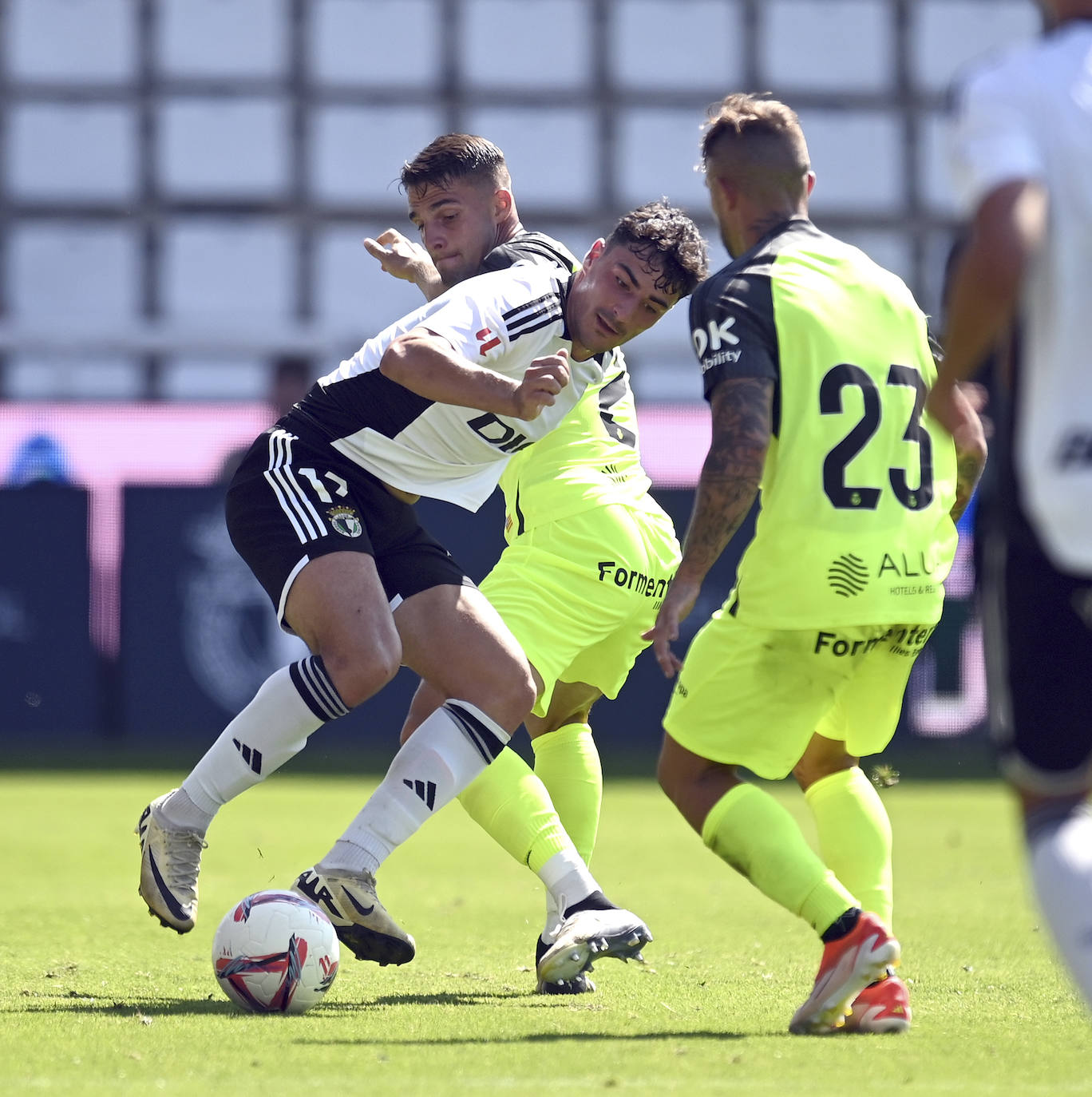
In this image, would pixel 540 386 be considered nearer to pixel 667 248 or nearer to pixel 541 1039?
pixel 667 248

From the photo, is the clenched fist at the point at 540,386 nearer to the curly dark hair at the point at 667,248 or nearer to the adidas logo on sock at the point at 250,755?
the curly dark hair at the point at 667,248

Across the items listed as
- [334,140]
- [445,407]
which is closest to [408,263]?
[445,407]

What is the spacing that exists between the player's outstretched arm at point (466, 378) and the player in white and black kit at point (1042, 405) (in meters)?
1.37

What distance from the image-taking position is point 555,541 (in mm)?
5422

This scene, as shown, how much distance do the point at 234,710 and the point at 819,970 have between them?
32.5 feet

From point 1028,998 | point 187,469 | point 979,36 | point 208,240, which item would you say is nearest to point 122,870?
point 1028,998

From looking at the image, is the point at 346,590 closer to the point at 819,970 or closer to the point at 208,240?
the point at 819,970

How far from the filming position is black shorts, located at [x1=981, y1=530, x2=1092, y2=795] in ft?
10.3

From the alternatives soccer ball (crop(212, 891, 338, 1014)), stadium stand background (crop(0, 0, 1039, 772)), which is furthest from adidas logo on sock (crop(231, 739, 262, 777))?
stadium stand background (crop(0, 0, 1039, 772))

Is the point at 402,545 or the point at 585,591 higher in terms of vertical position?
the point at 402,545

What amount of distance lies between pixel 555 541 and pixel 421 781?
41.9 inches

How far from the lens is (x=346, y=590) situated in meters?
4.66

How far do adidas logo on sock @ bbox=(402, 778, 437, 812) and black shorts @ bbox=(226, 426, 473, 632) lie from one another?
0.54 m

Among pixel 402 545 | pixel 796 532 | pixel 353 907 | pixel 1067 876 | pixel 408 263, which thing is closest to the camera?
pixel 1067 876
